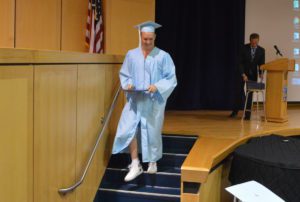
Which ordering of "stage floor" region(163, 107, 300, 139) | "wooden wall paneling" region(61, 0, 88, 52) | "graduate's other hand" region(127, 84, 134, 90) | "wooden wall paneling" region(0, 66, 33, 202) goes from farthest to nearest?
"wooden wall paneling" region(61, 0, 88, 52)
"stage floor" region(163, 107, 300, 139)
"graduate's other hand" region(127, 84, 134, 90)
"wooden wall paneling" region(0, 66, 33, 202)

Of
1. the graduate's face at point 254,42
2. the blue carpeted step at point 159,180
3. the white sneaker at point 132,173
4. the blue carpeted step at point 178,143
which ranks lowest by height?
the blue carpeted step at point 159,180

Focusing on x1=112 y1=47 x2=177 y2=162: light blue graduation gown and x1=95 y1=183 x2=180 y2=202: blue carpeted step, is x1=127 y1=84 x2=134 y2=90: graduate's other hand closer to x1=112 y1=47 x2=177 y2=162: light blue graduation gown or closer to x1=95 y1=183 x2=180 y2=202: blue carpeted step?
x1=112 y1=47 x2=177 y2=162: light blue graduation gown

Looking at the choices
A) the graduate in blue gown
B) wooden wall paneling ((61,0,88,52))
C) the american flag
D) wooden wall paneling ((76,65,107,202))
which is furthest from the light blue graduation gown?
wooden wall paneling ((61,0,88,52))

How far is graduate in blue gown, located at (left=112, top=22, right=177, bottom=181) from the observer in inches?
161

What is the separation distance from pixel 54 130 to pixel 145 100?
1.30 meters

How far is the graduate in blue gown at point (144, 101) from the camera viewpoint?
408cm

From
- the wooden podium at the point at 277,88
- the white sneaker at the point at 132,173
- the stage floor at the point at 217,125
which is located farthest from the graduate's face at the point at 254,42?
the white sneaker at the point at 132,173

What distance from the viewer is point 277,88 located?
20.1 feet

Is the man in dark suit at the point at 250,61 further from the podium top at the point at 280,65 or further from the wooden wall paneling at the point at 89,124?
the wooden wall paneling at the point at 89,124

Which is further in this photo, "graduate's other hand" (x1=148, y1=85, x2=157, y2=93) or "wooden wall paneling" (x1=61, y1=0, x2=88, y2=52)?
"wooden wall paneling" (x1=61, y1=0, x2=88, y2=52)

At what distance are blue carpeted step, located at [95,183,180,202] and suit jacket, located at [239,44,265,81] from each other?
290cm

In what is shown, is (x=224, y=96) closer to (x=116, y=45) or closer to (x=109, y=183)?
(x=116, y=45)

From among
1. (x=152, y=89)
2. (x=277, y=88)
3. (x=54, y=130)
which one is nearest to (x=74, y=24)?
(x=152, y=89)

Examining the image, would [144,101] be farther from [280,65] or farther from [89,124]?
[280,65]
